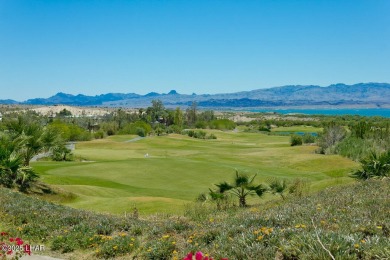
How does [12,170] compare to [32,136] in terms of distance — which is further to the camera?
[32,136]

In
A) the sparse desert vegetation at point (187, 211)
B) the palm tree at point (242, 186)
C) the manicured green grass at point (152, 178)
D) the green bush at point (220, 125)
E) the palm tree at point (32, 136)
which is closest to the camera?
the sparse desert vegetation at point (187, 211)

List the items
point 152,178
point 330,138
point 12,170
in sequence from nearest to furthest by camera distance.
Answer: point 12,170, point 152,178, point 330,138

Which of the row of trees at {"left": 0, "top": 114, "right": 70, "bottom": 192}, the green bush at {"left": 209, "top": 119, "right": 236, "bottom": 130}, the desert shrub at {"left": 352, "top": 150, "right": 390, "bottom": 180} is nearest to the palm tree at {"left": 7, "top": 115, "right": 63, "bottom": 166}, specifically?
the row of trees at {"left": 0, "top": 114, "right": 70, "bottom": 192}

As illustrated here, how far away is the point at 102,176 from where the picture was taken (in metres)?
36.4

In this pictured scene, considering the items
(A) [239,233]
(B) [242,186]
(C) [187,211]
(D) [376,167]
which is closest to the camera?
(A) [239,233]

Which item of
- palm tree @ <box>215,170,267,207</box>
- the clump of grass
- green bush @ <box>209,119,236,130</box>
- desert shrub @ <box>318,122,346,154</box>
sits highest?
the clump of grass

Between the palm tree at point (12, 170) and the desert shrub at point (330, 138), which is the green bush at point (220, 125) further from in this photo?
the palm tree at point (12, 170)

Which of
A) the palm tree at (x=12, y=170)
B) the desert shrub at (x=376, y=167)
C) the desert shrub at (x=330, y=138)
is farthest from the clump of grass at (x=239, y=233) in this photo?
the desert shrub at (x=330, y=138)

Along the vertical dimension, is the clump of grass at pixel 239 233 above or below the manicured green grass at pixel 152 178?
above

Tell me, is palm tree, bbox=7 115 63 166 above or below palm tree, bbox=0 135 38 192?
above

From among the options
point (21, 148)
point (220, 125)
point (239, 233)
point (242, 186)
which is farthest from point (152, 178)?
point (220, 125)

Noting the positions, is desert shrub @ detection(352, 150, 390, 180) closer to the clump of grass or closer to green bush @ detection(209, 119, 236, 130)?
the clump of grass

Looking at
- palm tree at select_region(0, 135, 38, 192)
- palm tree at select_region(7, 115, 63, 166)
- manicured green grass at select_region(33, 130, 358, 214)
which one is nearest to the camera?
palm tree at select_region(0, 135, 38, 192)

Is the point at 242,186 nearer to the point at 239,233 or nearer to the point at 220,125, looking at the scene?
the point at 239,233
